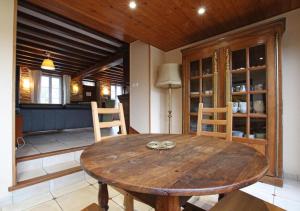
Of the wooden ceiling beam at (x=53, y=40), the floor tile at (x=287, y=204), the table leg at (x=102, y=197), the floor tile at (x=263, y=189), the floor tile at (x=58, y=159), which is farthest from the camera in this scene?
the wooden ceiling beam at (x=53, y=40)

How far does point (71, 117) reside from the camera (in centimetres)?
457

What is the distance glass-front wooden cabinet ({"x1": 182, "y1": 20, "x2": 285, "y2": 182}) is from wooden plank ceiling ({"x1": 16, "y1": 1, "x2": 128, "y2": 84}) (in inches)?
77.8

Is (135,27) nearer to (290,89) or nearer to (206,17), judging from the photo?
(206,17)

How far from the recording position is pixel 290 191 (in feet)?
5.83

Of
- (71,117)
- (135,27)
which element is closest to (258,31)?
(135,27)

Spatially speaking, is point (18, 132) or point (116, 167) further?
point (18, 132)

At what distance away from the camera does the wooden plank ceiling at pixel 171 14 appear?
194 centimetres

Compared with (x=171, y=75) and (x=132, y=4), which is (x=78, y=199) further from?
(x=132, y=4)

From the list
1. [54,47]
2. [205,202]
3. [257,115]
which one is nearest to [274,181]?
[257,115]

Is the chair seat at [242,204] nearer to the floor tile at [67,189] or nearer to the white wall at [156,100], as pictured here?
the floor tile at [67,189]

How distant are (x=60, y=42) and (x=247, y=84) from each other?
170 inches

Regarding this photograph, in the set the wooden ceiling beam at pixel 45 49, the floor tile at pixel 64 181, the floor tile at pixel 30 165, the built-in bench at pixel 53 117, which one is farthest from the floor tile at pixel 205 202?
the wooden ceiling beam at pixel 45 49

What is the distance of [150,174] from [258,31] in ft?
7.35

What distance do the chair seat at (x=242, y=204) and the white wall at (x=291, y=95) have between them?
1.71 m
